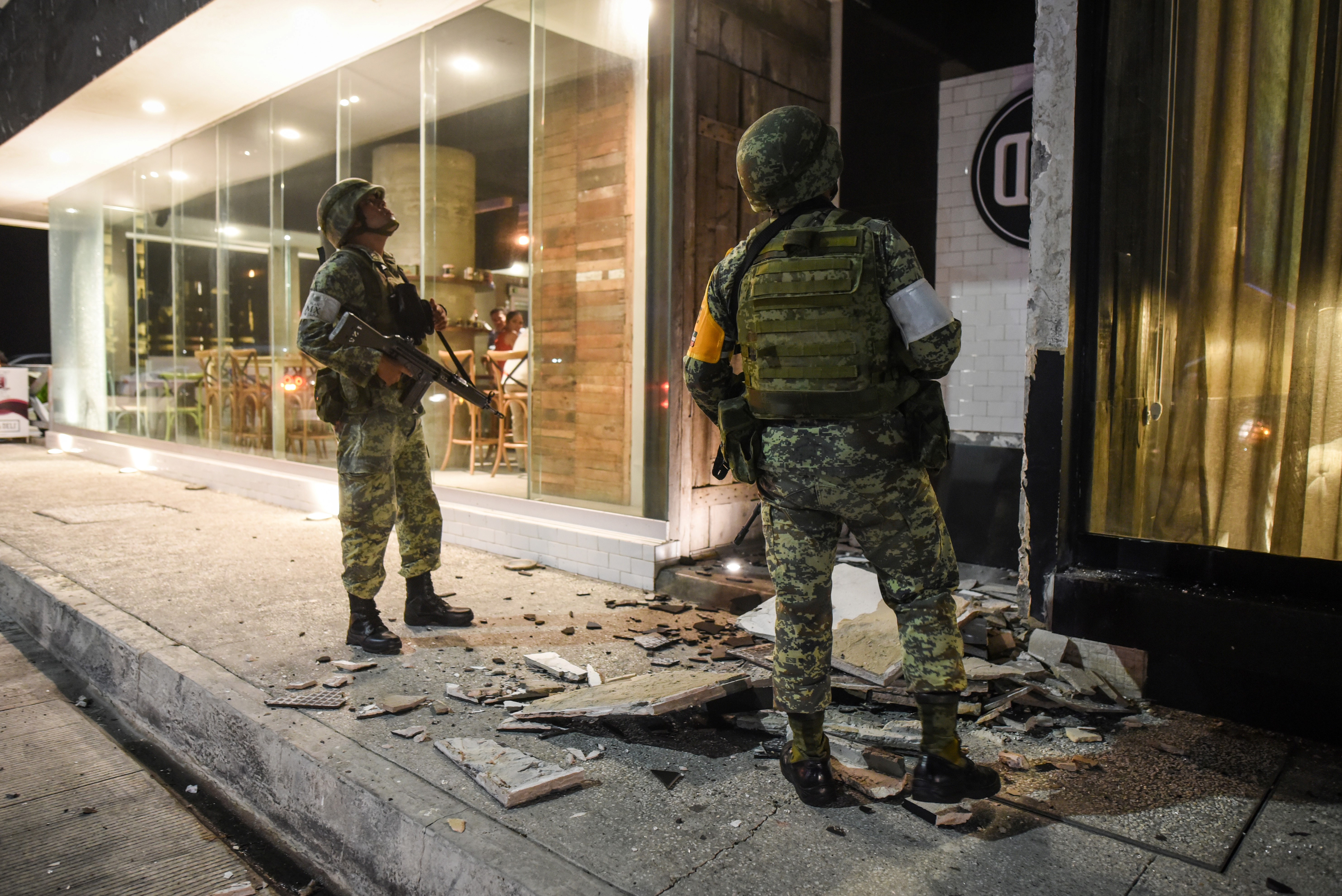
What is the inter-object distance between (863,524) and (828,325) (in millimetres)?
553

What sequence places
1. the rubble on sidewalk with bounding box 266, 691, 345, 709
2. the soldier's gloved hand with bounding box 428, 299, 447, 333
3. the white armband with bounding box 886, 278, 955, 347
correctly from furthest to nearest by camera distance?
the soldier's gloved hand with bounding box 428, 299, 447, 333
the rubble on sidewalk with bounding box 266, 691, 345, 709
the white armband with bounding box 886, 278, 955, 347

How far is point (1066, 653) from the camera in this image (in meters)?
3.33

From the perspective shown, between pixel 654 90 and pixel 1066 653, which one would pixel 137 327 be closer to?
pixel 654 90

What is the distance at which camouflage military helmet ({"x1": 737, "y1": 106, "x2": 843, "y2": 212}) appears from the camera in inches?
88.9

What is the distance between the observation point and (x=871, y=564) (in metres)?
2.32

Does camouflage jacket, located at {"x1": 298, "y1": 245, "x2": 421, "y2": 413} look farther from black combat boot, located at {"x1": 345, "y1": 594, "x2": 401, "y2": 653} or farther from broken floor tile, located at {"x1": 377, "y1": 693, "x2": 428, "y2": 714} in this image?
broken floor tile, located at {"x1": 377, "y1": 693, "x2": 428, "y2": 714}

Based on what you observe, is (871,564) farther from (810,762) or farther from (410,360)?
(410,360)

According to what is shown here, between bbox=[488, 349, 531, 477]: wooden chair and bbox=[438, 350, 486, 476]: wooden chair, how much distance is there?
20 cm

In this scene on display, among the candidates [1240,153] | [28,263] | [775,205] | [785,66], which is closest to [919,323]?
[775,205]

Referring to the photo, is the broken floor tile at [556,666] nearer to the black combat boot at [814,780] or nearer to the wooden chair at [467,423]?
the black combat boot at [814,780]

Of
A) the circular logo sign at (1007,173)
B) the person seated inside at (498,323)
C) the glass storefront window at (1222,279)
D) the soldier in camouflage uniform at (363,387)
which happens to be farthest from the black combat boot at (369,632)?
the person seated inside at (498,323)

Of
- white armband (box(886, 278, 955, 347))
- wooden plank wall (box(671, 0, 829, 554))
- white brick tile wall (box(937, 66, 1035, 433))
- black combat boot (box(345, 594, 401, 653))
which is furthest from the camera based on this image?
white brick tile wall (box(937, 66, 1035, 433))

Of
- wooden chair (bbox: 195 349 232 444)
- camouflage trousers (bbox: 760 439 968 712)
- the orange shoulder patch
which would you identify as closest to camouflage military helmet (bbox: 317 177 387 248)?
the orange shoulder patch

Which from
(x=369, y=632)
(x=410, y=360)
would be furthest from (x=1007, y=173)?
(x=369, y=632)
